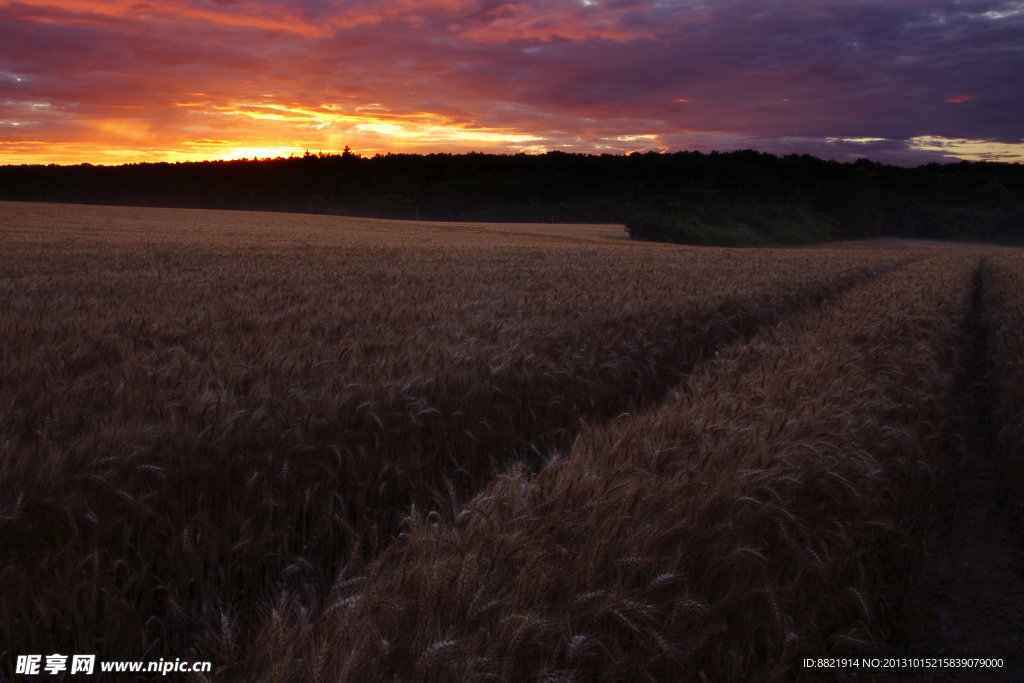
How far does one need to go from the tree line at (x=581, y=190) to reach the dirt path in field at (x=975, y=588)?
81609 millimetres

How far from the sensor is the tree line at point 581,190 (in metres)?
93.4

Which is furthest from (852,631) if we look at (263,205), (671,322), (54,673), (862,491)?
(263,205)

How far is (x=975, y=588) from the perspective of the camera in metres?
2.51

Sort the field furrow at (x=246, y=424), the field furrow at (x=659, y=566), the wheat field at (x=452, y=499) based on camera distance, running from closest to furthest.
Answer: the field furrow at (x=659, y=566), the wheat field at (x=452, y=499), the field furrow at (x=246, y=424)

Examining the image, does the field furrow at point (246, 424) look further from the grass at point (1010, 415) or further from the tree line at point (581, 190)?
the tree line at point (581, 190)

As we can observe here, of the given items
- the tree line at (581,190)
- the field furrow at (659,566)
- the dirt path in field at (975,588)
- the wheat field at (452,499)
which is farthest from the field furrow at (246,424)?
the tree line at (581,190)

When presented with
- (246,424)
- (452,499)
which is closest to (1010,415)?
(452,499)

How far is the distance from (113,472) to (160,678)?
1128mm

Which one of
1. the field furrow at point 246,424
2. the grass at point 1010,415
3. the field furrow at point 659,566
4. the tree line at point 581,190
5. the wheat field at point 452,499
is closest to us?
the field furrow at point 659,566

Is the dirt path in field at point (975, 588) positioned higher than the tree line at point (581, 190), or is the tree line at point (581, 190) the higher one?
the tree line at point (581, 190)

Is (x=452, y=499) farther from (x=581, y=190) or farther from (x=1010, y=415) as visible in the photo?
(x=581, y=190)

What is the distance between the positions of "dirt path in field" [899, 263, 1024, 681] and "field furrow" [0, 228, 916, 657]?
1979 millimetres

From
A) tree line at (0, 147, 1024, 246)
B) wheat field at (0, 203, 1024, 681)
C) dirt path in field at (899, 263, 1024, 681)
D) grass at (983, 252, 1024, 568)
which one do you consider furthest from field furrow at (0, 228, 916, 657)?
tree line at (0, 147, 1024, 246)

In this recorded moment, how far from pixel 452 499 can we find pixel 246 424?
1.44 meters
